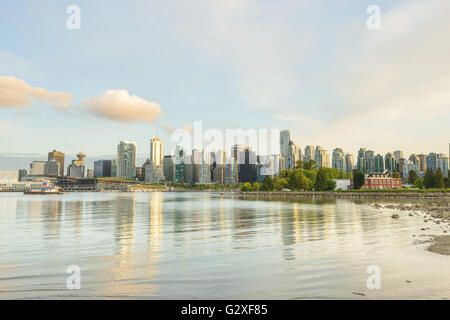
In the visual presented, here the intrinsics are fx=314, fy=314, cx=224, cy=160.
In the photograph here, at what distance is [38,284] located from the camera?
659 inches

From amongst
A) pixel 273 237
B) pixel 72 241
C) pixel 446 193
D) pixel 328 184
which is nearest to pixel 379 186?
pixel 328 184

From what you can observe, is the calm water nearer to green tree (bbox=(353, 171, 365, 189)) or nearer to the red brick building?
green tree (bbox=(353, 171, 365, 189))

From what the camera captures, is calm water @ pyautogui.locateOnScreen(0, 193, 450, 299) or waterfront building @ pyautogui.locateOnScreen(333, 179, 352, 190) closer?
calm water @ pyautogui.locateOnScreen(0, 193, 450, 299)

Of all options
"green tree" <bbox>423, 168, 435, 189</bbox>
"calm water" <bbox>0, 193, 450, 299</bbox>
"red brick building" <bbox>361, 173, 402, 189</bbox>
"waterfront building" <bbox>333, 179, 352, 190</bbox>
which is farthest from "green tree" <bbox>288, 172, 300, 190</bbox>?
"calm water" <bbox>0, 193, 450, 299</bbox>

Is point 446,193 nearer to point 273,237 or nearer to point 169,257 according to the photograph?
point 273,237

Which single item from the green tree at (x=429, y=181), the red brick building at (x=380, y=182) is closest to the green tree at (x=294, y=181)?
the red brick building at (x=380, y=182)

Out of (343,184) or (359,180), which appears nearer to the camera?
(359,180)

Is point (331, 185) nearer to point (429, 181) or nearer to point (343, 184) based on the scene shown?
point (343, 184)

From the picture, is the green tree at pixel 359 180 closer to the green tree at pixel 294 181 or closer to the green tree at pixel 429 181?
the green tree at pixel 429 181

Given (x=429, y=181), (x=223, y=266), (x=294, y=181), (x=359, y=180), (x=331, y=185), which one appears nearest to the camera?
(x=223, y=266)

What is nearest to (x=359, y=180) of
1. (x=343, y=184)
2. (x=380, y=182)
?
(x=380, y=182)
